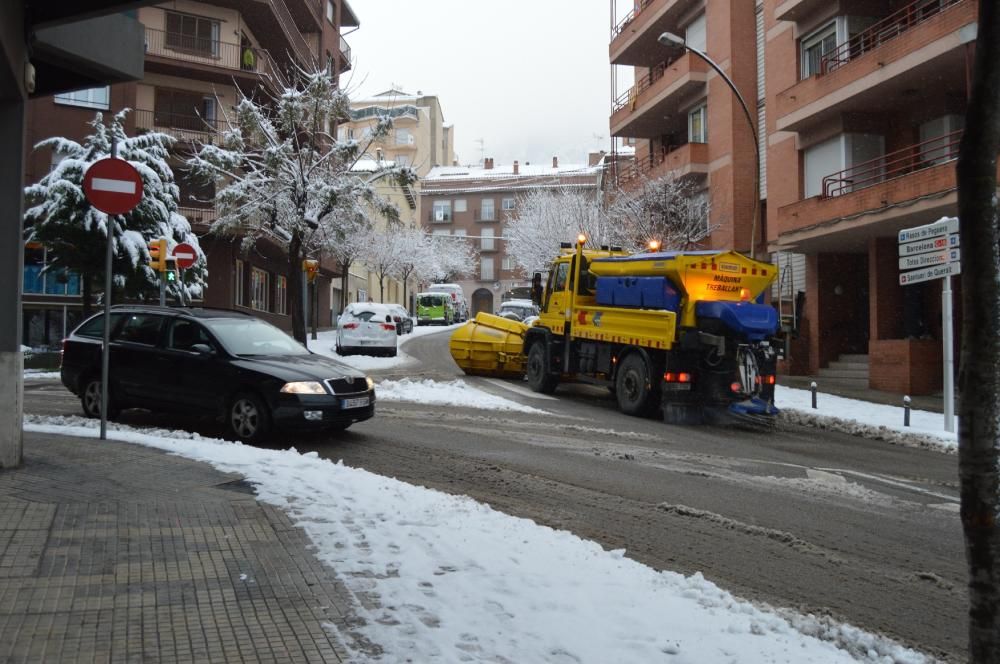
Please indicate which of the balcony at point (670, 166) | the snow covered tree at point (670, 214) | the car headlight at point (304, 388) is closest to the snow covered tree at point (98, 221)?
the car headlight at point (304, 388)

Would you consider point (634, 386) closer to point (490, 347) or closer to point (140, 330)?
point (490, 347)

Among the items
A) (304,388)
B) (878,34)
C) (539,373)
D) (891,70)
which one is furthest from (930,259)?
(304,388)

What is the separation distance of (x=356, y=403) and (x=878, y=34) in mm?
16231

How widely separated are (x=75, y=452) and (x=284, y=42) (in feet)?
110

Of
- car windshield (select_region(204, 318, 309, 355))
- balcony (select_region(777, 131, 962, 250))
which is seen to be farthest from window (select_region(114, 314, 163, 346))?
balcony (select_region(777, 131, 962, 250))

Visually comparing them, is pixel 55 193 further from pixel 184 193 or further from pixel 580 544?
pixel 580 544

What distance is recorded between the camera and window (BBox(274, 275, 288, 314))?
42.8 m

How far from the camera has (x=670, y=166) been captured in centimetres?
2892

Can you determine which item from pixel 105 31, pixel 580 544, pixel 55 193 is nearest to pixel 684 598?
pixel 580 544

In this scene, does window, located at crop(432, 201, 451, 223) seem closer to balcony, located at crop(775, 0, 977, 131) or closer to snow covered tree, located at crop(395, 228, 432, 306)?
snow covered tree, located at crop(395, 228, 432, 306)

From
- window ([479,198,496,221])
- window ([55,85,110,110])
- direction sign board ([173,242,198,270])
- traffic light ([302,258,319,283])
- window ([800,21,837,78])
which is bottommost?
direction sign board ([173,242,198,270])

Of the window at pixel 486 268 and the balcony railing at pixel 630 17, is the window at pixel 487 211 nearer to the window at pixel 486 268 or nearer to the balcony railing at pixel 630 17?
the window at pixel 486 268

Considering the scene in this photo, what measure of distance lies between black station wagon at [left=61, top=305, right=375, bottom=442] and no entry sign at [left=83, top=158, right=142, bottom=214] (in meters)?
2.33

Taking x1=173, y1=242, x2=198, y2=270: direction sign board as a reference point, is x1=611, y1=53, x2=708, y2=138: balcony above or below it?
above
